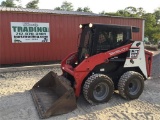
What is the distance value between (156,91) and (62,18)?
6.89 meters

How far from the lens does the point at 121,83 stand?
578 centimetres

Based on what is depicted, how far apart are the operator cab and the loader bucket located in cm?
108

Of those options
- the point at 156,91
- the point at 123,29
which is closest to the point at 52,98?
the point at 123,29

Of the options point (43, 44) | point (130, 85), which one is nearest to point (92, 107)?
point (130, 85)

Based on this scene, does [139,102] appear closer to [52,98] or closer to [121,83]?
[121,83]

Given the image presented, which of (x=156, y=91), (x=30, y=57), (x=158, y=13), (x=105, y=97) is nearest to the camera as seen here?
(x=105, y=97)

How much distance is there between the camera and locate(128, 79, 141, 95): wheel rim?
602 centimetres

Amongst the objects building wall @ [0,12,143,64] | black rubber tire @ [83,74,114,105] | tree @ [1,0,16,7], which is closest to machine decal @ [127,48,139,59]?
black rubber tire @ [83,74,114,105]

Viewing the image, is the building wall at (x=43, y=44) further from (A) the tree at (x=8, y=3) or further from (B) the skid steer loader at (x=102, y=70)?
(A) the tree at (x=8, y=3)

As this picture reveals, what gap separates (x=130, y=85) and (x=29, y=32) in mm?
6783

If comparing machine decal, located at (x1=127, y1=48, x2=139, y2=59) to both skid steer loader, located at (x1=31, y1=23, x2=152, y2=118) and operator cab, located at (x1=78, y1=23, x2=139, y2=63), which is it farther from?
operator cab, located at (x1=78, y1=23, x2=139, y2=63)

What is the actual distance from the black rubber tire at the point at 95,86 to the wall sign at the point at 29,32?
6618 mm

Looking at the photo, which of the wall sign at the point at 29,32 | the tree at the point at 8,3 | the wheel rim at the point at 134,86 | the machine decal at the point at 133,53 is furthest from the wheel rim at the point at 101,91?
the tree at the point at 8,3

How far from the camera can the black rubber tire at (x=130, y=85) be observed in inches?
227
